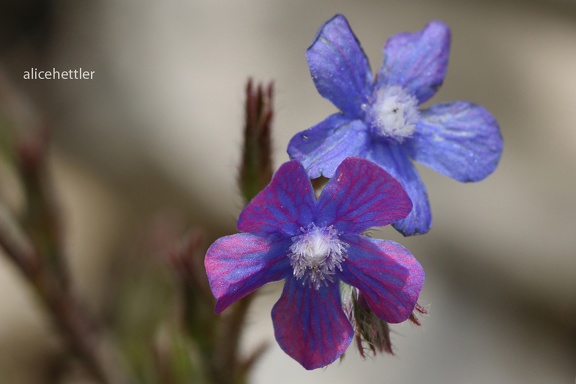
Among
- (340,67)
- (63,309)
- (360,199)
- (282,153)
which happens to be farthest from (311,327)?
(282,153)

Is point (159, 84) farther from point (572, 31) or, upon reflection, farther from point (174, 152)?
point (572, 31)

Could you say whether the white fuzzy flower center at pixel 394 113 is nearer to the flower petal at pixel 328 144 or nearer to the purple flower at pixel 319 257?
the flower petal at pixel 328 144

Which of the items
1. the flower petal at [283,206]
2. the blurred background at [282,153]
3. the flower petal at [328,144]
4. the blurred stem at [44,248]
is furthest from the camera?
the blurred background at [282,153]

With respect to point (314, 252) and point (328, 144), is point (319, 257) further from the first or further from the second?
point (328, 144)

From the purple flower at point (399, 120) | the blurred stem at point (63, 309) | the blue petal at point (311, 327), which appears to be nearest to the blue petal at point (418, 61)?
the purple flower at point (399, 120)

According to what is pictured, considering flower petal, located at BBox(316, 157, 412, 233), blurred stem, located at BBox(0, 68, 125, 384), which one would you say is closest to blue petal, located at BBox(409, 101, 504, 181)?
flower petal, located at BBox(316, 157, 412, 233)

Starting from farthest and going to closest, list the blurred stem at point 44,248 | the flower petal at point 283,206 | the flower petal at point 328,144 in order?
the blurred stem at point 44,248 → the flower petal at point 328,144 → the flower petal at point 283,206

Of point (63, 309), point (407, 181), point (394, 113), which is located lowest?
point (63, 309)
